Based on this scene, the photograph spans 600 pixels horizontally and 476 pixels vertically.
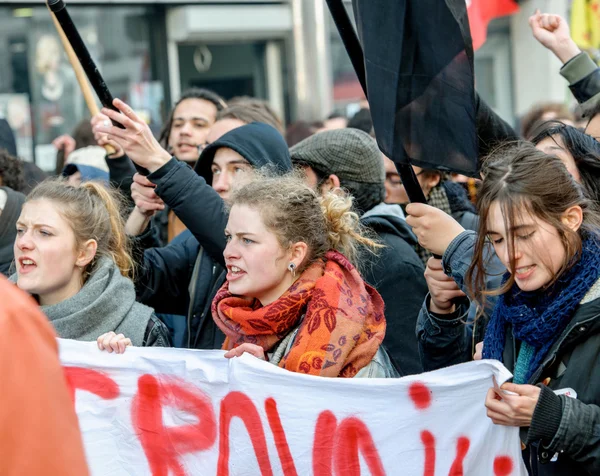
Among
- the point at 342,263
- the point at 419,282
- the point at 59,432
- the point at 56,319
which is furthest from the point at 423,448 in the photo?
the point at 59,432

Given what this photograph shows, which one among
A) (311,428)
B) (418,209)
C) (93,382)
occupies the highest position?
(418,209)

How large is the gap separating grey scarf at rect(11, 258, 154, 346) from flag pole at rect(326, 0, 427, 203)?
3.67 feet

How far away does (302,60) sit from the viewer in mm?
10867

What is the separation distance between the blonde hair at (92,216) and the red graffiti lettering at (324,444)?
3.31 ft

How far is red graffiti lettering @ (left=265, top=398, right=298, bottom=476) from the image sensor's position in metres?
2.63

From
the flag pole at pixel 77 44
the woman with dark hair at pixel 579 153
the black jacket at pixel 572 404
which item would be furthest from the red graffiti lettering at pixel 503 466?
the flag pole at pixel 77 44

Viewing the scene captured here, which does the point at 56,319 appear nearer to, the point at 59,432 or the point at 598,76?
the point at 59,432

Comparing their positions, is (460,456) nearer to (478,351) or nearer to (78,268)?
(478,351)

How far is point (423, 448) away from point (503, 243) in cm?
65

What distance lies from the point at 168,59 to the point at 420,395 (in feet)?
27.4

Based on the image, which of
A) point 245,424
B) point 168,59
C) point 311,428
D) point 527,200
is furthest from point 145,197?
point 168,59

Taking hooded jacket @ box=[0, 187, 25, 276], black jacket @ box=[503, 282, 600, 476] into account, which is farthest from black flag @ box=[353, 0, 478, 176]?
hooded jacket @ box=[0, 187, 25, 276]

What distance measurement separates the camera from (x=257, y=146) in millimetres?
3537

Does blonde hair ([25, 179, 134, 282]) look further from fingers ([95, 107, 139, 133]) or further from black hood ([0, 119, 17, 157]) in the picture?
black hood ([0, 119, 17, 157])
